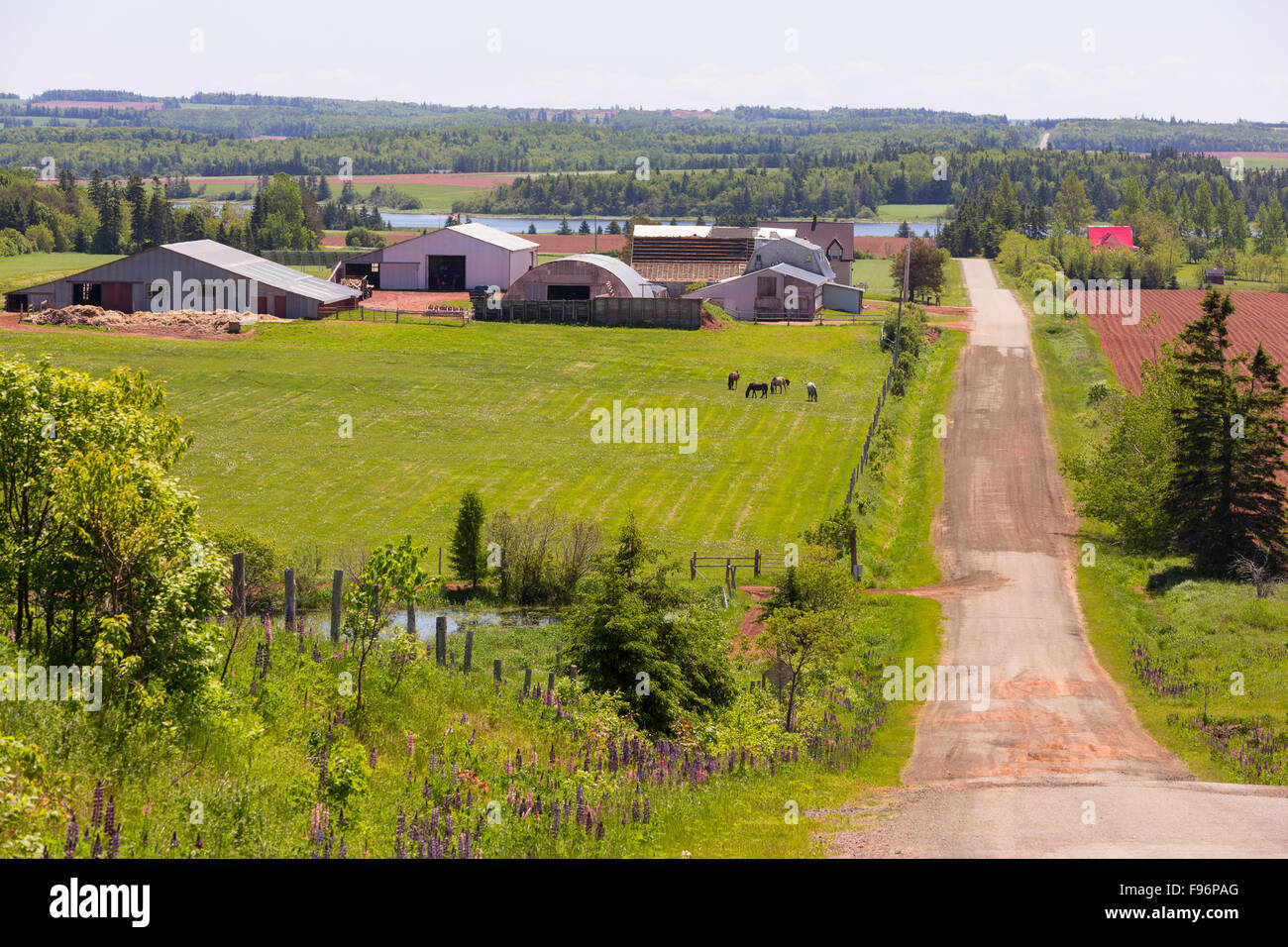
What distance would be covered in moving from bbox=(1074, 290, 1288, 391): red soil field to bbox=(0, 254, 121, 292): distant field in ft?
246

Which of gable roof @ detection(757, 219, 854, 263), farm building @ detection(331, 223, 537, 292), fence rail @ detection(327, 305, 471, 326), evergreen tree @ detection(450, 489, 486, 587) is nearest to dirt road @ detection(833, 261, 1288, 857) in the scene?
evergreen tree @ detection(450, 489, 486, 587)

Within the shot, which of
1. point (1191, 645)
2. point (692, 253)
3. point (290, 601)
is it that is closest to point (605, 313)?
point (692, 253)

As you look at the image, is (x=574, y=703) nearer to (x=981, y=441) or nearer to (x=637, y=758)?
(x=637, y=758)

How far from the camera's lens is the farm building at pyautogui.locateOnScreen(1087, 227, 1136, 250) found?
164000 mm

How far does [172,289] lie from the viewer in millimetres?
84625

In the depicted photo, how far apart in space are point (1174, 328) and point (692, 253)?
→ 37.9 meters

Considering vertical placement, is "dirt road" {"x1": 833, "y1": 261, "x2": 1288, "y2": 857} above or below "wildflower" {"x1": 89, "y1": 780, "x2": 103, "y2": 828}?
below

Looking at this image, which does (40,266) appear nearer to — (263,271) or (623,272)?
(263,271)

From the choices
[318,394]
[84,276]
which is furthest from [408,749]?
[84,276]

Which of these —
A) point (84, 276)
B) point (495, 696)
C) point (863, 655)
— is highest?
point (84, 276)

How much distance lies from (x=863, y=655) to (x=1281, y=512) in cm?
1632

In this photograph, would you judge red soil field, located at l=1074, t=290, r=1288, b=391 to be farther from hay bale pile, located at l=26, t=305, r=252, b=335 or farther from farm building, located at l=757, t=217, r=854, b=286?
hay bale pile, located at l=26, t=305, r=252, b=335

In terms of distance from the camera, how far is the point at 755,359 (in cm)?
7825

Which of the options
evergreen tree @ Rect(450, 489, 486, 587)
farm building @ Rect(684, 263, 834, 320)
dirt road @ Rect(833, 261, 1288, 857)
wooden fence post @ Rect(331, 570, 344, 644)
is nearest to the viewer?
dirt road @ Rect(833, 261, 1288, 857)
